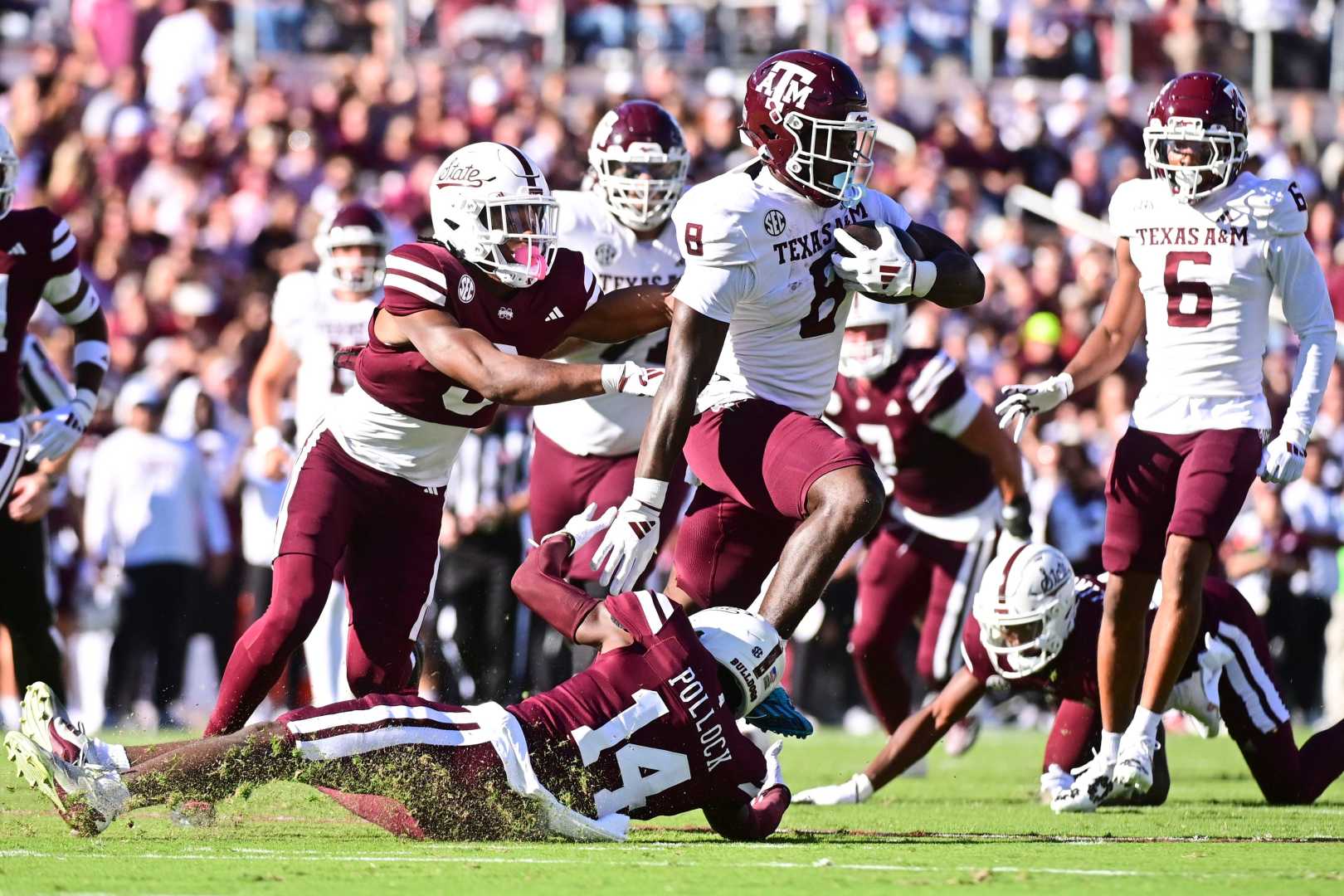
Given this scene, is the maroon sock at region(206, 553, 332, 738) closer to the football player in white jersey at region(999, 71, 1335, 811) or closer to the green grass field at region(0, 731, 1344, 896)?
the green grass field at region(0, 731, 1344, 896)

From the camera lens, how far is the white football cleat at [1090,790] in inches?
267

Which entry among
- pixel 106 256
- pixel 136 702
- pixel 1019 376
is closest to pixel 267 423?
pixel 136 702

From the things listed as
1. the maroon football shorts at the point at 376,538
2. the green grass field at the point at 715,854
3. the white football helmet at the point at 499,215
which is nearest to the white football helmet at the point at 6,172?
the maroon football shorts at the point at 376,538

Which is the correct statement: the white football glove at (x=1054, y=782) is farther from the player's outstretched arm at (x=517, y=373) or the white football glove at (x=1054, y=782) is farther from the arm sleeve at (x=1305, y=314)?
the player's outstretched arm at (x=517, y=373)

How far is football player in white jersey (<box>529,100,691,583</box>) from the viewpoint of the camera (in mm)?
7746

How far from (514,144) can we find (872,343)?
22.5ft

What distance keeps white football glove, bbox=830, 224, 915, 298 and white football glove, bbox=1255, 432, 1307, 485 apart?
1456mm

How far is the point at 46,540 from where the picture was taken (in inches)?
314

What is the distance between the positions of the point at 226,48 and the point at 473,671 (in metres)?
6.23

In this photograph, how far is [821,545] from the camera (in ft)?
19.6

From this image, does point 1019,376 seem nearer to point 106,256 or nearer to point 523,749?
point 106,256

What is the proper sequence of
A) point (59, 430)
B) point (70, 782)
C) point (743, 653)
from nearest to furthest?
point (70, 782) < point (743, 653) < point (59, 430)

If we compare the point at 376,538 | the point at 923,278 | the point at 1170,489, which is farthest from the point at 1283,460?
the point at 376,538

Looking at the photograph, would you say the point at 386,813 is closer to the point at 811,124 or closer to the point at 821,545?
the point at 821,545
